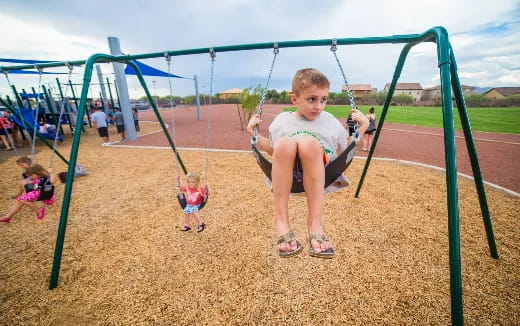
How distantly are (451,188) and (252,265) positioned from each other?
183 centimetres

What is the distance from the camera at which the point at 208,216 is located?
3350mm

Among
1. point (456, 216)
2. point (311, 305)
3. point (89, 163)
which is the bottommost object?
point (89, 163)

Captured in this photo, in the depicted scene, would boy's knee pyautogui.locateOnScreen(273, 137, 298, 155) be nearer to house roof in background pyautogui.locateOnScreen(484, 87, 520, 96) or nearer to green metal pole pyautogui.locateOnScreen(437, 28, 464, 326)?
green metal pole pyautogui.locateOnScreen(437, 28, 464, 326)

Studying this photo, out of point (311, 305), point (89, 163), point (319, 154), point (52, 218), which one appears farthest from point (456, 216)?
point (89, 163)

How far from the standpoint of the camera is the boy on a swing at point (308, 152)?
1770 mm

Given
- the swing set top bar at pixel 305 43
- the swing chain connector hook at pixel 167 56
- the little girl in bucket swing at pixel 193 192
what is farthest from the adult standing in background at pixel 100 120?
the little girl in bucket swing at pixel 193 192

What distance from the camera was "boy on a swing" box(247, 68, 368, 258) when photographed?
1770 millimetres

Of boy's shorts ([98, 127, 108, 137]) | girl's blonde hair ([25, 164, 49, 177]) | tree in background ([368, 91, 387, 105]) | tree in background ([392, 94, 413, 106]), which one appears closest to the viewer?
girl's blonde hair ([25, 164, 49, 177])

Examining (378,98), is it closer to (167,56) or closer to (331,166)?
(167,56)

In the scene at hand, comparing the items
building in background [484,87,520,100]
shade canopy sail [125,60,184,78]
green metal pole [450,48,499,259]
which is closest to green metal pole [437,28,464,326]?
green metal pole [450,48,499,259]

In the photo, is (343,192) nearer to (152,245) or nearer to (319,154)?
(319,154)

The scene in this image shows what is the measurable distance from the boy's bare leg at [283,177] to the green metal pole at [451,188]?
3.13 ft

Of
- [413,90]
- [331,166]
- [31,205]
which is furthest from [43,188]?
[413,90]

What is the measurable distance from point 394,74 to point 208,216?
3.00m
